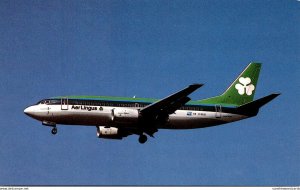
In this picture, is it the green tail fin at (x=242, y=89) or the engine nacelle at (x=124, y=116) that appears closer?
the engine nacelle at (x=124, y=116)

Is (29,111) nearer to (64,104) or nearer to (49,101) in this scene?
(49,101)

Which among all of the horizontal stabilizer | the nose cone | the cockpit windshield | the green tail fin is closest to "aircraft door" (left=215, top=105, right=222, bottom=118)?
the green tail fin

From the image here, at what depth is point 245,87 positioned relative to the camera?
27.7 metres

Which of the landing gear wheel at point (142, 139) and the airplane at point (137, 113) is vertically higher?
the airplane at point (137, 113)

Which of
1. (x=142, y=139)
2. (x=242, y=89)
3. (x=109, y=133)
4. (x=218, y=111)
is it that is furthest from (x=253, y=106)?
(x=109, y=133)

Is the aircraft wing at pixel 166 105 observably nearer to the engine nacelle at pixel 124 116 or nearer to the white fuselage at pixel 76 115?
the engine nacelle at pixel 124 116

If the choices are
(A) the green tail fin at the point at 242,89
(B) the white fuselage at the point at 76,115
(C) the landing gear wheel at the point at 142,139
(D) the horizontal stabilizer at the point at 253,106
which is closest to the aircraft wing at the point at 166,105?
(B) the white fuselage at the point at 76,115

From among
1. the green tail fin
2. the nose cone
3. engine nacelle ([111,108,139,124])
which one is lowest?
engine nacelle ([111,108,139,124])

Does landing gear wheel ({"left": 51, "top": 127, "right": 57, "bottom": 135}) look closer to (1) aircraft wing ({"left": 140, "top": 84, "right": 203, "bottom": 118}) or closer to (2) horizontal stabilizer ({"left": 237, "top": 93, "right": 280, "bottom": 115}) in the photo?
(1) aircraft wing ({"left": 140, "top": 84, "right": 203, "bottom": 118})

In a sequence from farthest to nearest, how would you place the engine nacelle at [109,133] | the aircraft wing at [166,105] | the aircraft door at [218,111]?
the aircraft door at [218,111], the engine nacelle at [109,133], the aircraft wing at [166,105]

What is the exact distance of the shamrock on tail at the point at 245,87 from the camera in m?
27.6

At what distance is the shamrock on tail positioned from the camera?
27.6 metres

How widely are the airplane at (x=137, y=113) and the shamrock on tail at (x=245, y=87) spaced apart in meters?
1.56

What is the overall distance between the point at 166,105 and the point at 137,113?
3.81 ft
